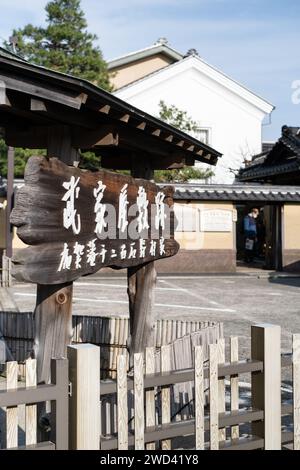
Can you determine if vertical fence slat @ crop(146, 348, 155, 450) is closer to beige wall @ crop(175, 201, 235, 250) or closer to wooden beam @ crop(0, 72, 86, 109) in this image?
wooden beam @ crop(0, 72, 86, 109)

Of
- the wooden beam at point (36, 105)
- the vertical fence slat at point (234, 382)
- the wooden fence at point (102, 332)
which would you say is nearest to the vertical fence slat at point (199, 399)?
the vertical fence slat at point (234, 382)

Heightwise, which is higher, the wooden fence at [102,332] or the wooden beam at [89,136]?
the wooden beam at [89,136]

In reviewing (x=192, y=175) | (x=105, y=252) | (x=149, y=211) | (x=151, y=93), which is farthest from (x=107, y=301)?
(x=151, y=93)

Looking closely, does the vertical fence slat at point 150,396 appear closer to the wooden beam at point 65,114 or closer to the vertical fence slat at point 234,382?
the vertical fence slat at point 234,382

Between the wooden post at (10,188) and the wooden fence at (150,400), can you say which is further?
the wooden post at (10,188)

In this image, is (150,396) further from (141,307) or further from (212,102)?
(212,102)

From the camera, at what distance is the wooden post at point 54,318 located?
4.75 m

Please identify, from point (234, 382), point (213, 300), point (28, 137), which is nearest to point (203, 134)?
point (213, 300)

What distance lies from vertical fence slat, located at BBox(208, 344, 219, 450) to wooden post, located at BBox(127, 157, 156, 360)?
2.66 m

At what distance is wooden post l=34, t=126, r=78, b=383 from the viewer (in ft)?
15.6

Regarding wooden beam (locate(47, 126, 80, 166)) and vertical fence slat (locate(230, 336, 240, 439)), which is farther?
wooden beam (locate(47, 126, 80, 166))

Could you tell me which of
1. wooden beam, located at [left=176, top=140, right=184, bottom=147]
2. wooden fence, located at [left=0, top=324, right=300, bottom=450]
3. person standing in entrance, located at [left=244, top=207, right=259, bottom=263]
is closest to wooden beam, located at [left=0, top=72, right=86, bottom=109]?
wooden fence, located at [left=0, top=324, right=300, bottom=450]

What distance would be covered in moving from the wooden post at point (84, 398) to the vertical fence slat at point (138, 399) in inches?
9.8
